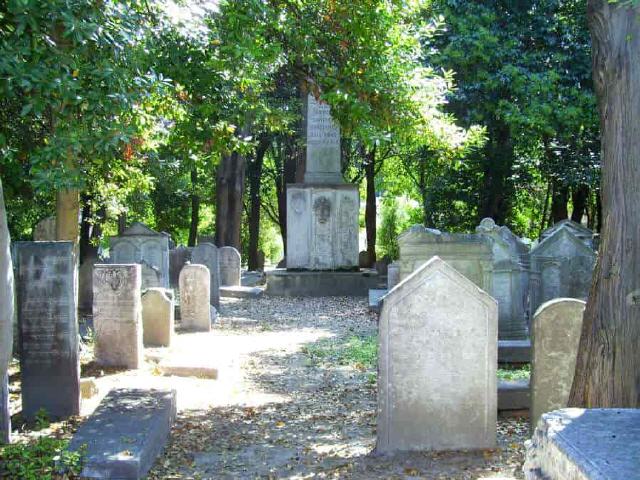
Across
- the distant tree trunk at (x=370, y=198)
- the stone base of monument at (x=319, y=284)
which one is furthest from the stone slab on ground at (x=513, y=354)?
the distant tree trunk at (x=370, y=198)

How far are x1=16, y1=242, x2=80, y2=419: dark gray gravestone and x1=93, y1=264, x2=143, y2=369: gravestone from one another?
82.6 inches

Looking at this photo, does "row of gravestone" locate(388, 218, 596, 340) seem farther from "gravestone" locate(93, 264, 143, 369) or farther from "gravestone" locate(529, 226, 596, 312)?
"gravestone" locate(93, 264, 143, 369)

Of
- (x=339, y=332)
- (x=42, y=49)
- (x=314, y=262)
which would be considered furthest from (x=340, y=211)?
(x=42, y=49)

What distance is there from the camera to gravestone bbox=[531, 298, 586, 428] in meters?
6.22

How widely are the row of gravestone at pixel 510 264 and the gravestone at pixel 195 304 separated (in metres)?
3.76

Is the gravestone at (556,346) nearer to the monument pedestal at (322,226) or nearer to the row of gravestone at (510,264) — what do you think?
the row of gravestone at (510,264)

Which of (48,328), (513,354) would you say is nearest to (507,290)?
(513,354)

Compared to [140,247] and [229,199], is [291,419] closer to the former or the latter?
[140,247]

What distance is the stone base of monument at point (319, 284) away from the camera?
20250 millimetres

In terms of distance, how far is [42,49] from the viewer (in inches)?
243

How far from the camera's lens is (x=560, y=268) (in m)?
12.5

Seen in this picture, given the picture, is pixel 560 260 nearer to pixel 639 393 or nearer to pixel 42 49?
pixel 639 393

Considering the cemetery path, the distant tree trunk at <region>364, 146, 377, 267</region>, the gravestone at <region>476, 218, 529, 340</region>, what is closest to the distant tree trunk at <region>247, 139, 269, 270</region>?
the distant tree trunk at <region>364, 146, 377, 267</region>

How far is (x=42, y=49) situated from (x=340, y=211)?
14.6m
